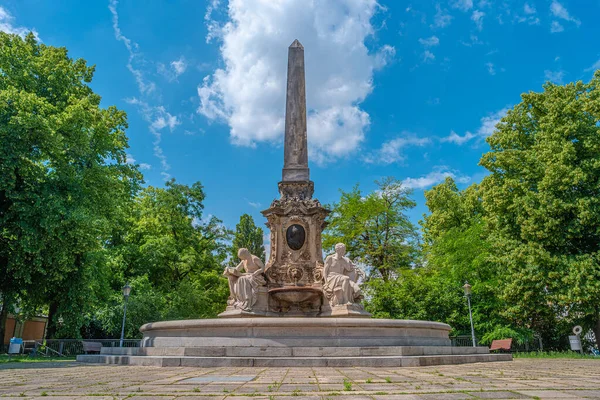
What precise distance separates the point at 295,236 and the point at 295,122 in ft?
15.6

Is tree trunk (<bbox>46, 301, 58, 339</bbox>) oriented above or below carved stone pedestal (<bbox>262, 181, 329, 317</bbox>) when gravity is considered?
below

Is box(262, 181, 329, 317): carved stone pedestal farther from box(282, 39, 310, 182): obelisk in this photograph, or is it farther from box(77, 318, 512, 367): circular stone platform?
box(77, 318, 512, 367): circular stone platform

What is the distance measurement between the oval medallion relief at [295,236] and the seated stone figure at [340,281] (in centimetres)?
152

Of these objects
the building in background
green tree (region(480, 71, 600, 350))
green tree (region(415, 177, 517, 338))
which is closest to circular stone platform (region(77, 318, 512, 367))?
green tree (region(480, 71, 600, 350))

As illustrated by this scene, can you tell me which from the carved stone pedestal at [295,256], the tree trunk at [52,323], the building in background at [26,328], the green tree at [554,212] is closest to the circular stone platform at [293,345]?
the carved stone pedestal at [295,256]

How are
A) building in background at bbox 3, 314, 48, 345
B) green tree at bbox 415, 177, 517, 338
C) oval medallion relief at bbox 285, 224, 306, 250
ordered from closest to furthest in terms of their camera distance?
oval medallion relief at bbox 285, 224, 306, 250 → green tree at bbox 415, 177, 517, 338 → building in background at bbox 3, 314, 48, 345

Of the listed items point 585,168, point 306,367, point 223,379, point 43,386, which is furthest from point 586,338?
point 43,386

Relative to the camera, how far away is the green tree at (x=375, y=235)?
1225 inches

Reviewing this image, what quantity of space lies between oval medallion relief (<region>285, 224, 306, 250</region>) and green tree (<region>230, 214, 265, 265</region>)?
23.1 meters

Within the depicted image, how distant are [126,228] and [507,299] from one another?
21700 millimetres

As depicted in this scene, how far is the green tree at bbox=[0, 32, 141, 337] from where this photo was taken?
15.8m

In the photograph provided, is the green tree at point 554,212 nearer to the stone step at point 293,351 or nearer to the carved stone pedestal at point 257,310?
the carved stone pedestal at point 257,310

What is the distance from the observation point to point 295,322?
384 inches

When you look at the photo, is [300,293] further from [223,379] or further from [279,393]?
[279,393]
